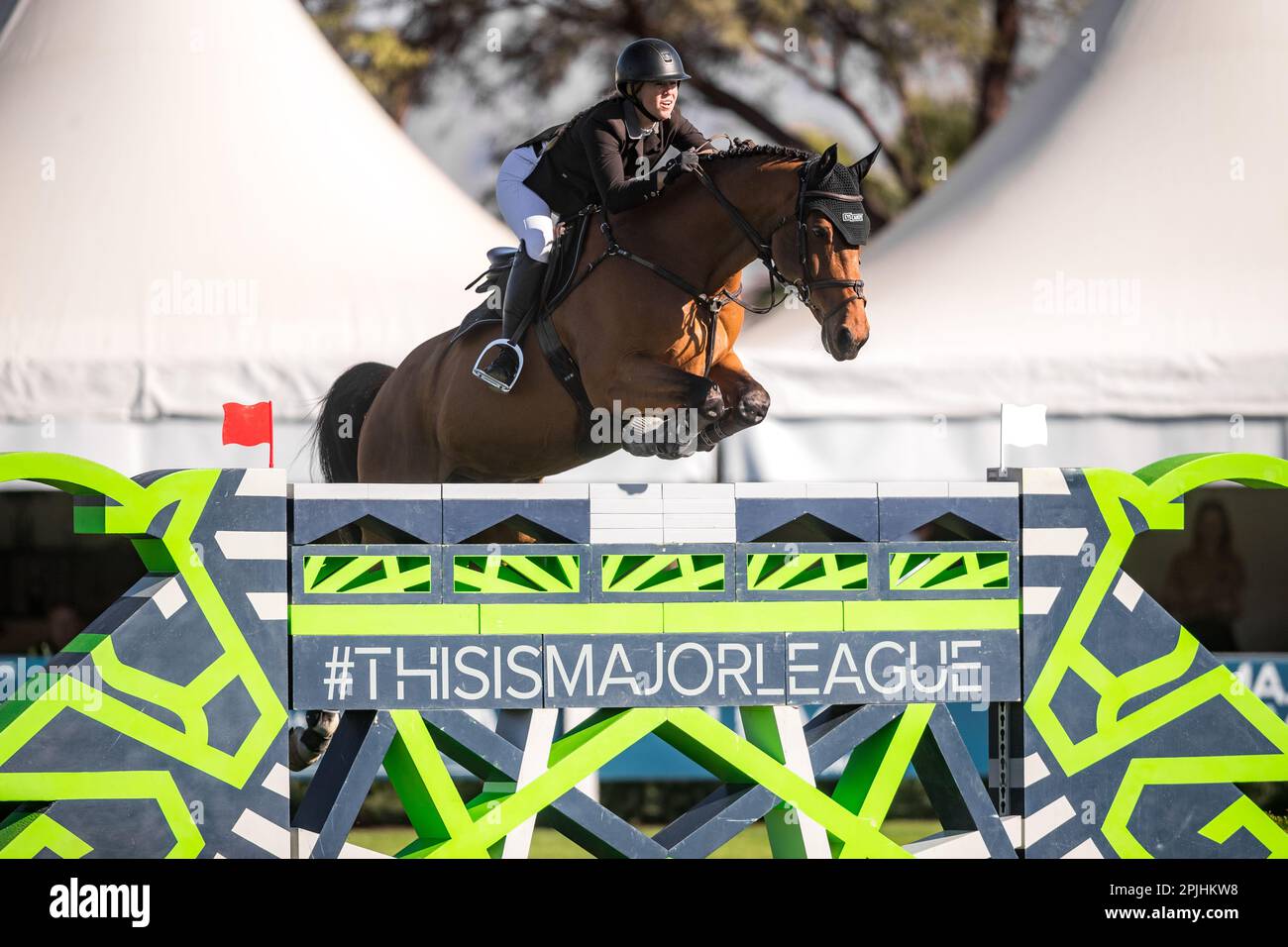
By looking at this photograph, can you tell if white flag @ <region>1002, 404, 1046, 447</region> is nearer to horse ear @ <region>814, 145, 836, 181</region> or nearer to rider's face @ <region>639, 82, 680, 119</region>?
horse ear @ <region>814, 145, 836, 181</region>

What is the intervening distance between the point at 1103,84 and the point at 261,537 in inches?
184

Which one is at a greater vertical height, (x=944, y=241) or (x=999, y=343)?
(x=944, y=241)

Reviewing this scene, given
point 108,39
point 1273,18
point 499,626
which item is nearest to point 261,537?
point 499,626

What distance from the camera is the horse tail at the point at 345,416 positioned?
18.3ft

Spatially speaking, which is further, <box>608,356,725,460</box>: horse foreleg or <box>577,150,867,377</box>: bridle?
<box>608,356,725,460</box>: horse foreleg

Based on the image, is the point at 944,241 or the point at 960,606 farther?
the point at 944,241

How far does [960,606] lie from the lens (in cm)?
370

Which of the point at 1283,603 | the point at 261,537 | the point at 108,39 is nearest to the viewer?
the point at 261,537

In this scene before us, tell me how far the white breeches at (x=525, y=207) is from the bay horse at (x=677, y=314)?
0.44 feet

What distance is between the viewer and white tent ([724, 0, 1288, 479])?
5.83 m

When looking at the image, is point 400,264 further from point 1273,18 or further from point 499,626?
point 1273,18

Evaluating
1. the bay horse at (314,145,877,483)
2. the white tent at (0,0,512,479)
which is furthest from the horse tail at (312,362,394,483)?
the bay horse at (314,145,877,483)

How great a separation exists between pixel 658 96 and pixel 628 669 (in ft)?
5.65

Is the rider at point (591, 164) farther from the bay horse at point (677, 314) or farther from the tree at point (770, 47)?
the tree at point (770, 47)
